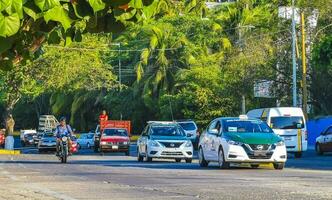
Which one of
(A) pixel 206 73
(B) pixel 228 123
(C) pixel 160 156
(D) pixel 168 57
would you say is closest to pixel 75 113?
(D) pixel 168 57

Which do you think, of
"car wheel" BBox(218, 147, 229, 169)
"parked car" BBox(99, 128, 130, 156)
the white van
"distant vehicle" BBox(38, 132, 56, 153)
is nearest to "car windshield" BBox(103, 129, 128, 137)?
"parked car" BBox(99, 128, 130, 156)

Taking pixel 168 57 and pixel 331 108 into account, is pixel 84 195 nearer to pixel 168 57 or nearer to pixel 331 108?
A: pixel 331 108

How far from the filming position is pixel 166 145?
2891cm

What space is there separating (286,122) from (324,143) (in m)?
4.26

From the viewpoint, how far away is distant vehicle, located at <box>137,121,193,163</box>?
28.8m

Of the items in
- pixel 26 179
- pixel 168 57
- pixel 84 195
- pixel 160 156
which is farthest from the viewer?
pixel 168 57

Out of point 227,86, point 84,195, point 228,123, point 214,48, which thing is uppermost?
point 214,48

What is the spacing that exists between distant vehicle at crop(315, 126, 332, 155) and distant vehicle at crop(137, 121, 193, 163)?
9693mm

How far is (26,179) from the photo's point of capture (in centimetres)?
1881

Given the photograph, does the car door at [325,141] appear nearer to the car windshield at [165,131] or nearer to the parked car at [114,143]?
the car windshield at [165,131]

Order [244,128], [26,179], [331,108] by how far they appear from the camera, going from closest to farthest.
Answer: [26,179], [244,128], [331,108]

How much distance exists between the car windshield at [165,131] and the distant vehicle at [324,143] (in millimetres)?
9521

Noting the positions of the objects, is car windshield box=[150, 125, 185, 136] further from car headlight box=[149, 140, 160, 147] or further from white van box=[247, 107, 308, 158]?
white van box=[247, 107, 308, 158]

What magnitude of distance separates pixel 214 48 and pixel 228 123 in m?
46.6
